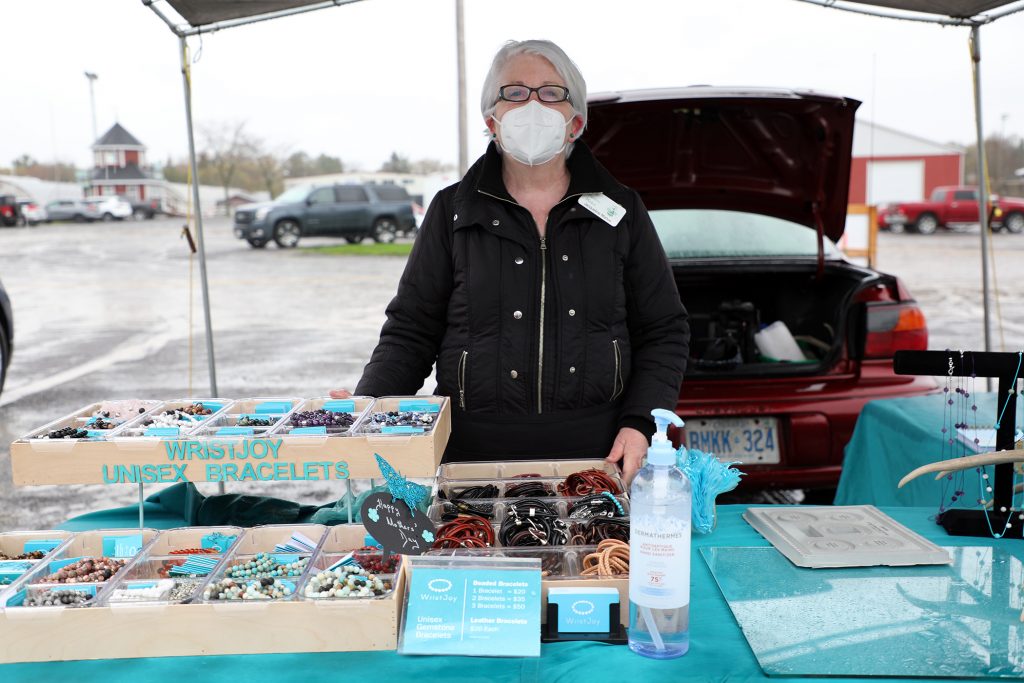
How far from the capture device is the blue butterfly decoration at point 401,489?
48.6 inches

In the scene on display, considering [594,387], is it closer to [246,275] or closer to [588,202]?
[588,202]

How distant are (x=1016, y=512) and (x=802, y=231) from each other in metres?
2.34

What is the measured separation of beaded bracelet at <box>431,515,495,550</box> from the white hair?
3.28ft

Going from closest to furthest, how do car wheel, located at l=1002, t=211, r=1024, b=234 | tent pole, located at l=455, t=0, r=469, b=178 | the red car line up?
1. the red car
2. tent pole, located at l=455, t=0, r=469, b=178
3. car wheel, located at l=1002, t=211, r=1024, b=234

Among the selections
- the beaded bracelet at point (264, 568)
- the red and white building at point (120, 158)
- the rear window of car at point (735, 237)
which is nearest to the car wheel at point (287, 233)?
the red and white building at point (120, 158)

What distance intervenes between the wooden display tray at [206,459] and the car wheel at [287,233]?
15.4 m

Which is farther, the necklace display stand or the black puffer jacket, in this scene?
the black puffer jacket

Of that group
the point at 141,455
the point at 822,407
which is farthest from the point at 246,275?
the point at 141,455

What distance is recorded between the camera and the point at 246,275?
15.3 meters

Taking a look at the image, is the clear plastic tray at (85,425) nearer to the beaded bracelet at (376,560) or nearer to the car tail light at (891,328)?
the beaded bracelet at (376,560)

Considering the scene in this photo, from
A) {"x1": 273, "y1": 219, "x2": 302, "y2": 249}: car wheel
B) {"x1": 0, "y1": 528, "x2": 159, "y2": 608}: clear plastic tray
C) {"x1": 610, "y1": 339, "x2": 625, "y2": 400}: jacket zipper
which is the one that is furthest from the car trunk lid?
{"x1": 273, "y1": 219, "x2": 302, "y2": 249}: car wheel

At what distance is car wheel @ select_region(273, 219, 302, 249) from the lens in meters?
16.2

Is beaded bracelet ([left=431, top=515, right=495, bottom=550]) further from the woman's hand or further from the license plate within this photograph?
the license plate

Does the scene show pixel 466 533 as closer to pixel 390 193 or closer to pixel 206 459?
pixel 206 459
